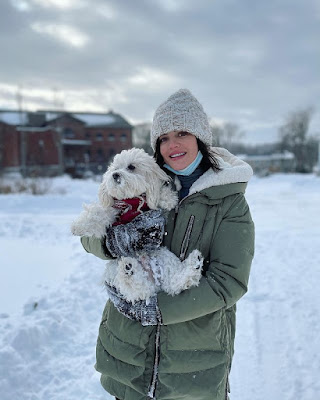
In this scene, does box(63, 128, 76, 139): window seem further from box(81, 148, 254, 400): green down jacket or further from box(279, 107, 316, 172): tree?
box(81, 148, 254, 400): green down jacket

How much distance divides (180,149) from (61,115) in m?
53.9

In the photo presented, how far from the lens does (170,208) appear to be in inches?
79.7

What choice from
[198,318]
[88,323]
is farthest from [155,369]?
[88,323]

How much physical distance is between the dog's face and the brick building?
47194 millimetres

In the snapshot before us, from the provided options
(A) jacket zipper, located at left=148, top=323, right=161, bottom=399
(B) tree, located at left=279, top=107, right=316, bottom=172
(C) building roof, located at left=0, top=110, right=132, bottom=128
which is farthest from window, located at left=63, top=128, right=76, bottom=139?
(A) jacket zipper, located at left=148, top=323, right=161, bottom=399

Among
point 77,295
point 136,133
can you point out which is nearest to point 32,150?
point 136,133

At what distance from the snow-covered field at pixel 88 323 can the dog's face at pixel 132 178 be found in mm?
581

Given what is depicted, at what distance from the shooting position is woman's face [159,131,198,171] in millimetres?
2037

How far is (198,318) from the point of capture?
1.85 metres

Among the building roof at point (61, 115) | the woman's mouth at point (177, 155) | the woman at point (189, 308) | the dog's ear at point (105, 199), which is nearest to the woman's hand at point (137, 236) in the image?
the woman at point (189, 308)

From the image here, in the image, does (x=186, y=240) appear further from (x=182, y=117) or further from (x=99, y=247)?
(x=182, y=117)

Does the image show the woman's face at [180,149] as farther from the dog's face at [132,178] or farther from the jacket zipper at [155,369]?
the jacket zipper at [155,369]

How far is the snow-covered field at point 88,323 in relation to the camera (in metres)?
3.36

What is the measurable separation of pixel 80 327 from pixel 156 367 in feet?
9.95
